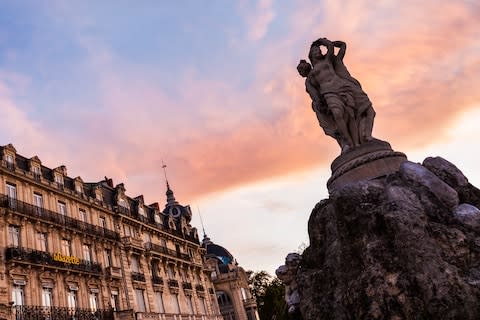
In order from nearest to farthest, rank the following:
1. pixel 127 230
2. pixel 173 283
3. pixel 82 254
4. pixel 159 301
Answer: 1. pixel 82 254
2. pixel 159 301
3. pixel 127 230
4. pixel 173 283

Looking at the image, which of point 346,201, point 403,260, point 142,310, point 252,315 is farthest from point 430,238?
point 252,315

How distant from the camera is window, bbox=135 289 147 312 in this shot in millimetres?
32531

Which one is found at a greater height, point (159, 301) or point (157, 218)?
point (157, 218)

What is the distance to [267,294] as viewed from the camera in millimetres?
56500

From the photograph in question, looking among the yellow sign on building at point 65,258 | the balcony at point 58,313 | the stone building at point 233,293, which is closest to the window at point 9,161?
the yellow sign on building at point 65,258

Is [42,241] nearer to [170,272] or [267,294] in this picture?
[170,272]

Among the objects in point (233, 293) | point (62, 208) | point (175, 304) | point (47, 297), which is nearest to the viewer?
point (47, 297)

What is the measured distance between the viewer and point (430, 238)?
5.60m

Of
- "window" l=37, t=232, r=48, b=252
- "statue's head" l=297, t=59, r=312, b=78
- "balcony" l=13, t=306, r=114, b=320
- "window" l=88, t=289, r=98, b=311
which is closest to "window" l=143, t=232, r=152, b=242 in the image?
"window" l=88, t=289, r=98, b=311

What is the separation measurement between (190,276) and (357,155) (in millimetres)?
37369

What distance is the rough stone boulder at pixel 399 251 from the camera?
5.14m

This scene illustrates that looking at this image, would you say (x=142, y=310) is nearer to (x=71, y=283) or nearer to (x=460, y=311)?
(x=71, y=283)

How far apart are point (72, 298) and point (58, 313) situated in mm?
2270

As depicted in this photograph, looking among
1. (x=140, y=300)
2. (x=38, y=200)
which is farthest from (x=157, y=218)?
(x=38, y=200)
